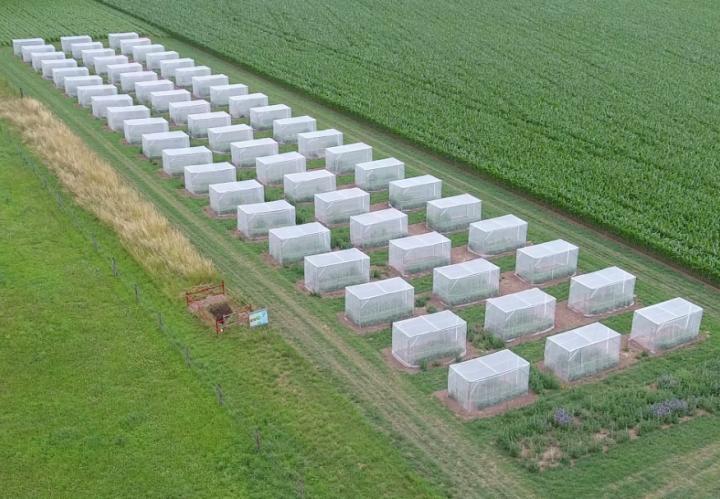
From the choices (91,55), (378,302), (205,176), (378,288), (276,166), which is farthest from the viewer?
(91,55)

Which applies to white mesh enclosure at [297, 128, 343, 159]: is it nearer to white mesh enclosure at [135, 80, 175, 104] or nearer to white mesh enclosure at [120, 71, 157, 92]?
white mesh enclosure at [135, 80, 175, 104]

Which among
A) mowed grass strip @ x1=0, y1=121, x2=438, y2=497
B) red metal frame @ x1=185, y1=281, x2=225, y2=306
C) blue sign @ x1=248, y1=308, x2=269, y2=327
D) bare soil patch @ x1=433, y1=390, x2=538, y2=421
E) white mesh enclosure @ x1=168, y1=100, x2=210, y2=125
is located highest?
white mesh enclosure @ x1=168, y1=100, x2=210, y2=125

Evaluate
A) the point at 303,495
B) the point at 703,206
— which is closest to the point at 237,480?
the point at 303,495

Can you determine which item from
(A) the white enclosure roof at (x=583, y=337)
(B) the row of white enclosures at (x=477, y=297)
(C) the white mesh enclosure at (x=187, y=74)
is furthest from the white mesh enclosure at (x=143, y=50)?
(A) the white enclosure roof at (x=583, y=337)

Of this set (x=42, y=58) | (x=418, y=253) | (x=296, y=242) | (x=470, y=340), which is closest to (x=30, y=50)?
(x=42, y=58)

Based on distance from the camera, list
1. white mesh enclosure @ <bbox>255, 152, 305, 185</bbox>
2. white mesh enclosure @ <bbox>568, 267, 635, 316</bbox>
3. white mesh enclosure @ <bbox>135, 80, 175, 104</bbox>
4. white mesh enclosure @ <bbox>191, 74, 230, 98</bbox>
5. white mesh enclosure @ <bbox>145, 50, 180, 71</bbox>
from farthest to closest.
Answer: white mesh enclosure @ <bbox>145, 50, 180, 71</bbox>, white mesh enclosure @ <bbox>191, 74, 230, 98</bbox>, white mesh enclosure @ <bbox>135, 80, 175, 104</bbox>, white mesh enclosure @ <bbox>255, 152, 305, 185</bbox>, white mesh enclosure @ <bbox>568, 267, 635, 316</bbox>

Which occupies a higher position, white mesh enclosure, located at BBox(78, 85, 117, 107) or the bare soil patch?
white mesh enclosure, located at BBox(78, 85, 117, 107)

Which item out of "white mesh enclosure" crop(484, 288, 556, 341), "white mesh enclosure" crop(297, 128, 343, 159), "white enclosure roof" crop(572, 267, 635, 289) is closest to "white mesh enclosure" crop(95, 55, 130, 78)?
"white mesh enclosure" crop(297, 128, 343, 159)

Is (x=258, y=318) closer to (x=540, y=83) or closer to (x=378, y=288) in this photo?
(x=378, y=288)
